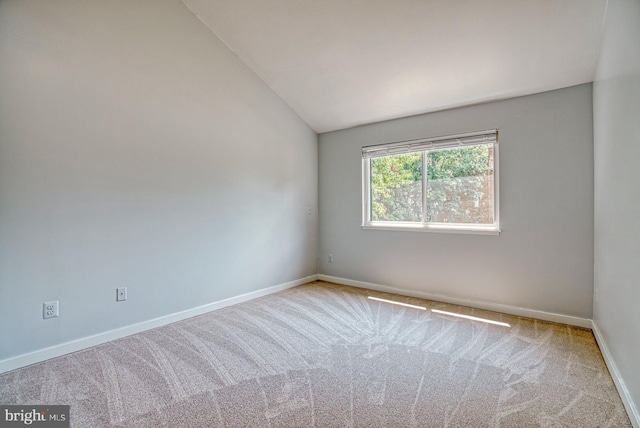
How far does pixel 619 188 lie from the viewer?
192 cm

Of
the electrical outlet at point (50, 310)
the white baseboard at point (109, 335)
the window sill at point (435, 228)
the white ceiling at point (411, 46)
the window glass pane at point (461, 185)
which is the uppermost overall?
the white ceiling at point (411, 46)

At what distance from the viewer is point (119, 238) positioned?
2674 mm

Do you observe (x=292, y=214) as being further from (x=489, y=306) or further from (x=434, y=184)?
(x=489, y=306)

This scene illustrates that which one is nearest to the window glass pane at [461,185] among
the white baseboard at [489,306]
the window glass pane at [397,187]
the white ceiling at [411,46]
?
the window glass pane at [397,187]

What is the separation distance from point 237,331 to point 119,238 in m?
1.31

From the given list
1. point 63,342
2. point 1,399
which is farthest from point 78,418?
point 63,342

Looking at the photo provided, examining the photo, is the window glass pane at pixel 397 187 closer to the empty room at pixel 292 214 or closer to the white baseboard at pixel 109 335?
the empty room at pixel 292 214

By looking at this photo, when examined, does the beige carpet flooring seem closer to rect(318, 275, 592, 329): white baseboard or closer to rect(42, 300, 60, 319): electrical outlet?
rect(318, 275, 592, 329): white baseboard

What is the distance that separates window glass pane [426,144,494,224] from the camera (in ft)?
11.0

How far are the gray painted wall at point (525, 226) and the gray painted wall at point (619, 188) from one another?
0.78ft

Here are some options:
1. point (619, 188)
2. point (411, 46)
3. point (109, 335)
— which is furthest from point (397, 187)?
point (109, 335)

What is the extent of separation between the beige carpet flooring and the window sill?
0.89 m

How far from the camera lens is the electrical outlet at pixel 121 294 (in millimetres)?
2668

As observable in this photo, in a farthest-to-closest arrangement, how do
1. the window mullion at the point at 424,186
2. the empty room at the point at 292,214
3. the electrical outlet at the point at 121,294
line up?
the window mullion at the point at 424,186 → the electrical outlet at the point at 121,294 → the empty room at the point at 292,214
